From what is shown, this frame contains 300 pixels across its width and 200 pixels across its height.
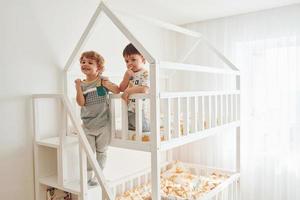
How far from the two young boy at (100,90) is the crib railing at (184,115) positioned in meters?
0.05

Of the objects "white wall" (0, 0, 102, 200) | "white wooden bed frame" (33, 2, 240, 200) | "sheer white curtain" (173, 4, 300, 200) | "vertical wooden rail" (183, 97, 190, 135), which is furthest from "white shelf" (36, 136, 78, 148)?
"sheer white curtain" (173, 4, 300, 200)

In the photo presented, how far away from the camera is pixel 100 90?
1.72 metres

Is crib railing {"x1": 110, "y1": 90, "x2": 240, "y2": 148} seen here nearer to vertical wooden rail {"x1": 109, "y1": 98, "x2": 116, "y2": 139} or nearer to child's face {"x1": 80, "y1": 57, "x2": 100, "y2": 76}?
vertical wooden rail {"x1": 109, "y1": 98, "x2": 116, "y2": 139}

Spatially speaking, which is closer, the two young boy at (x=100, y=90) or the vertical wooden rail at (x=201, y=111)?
the two young boy at (x=100, y=90)

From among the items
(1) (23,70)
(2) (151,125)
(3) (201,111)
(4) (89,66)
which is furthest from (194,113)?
(1) (23,70)

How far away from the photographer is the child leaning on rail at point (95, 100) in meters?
1.72

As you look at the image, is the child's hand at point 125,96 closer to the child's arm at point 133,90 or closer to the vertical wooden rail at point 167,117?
the child's arm at point 133,90

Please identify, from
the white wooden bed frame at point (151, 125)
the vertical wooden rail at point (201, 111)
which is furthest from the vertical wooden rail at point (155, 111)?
the vertical wooden rail at point (201, 111)

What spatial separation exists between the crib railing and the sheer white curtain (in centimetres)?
45

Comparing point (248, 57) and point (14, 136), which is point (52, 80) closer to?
point (14, 136)

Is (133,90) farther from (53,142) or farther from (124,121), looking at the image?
(53,142)

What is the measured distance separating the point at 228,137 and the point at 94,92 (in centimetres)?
195

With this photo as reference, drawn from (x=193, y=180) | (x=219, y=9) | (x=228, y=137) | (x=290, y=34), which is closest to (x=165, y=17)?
(x=219, y=9)

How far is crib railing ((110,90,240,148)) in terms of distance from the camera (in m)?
1.62
